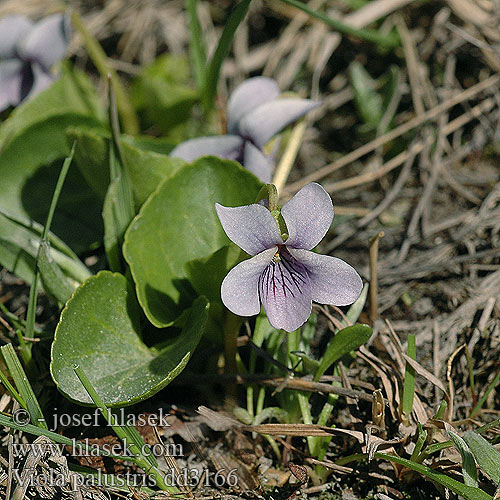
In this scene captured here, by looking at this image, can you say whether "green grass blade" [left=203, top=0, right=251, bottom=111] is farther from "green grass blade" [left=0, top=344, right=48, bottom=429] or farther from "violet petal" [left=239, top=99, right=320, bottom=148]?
"green grass blade" [left=0, top=344, right=48, bottom=429]

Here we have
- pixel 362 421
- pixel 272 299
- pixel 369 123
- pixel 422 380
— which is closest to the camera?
pixel 272 299

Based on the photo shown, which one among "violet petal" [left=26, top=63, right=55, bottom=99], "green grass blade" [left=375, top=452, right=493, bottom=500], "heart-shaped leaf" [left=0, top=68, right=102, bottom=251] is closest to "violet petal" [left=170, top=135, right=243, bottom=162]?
"heart-shaped leaf" [left=0, top=68, right=102, bottom=251]

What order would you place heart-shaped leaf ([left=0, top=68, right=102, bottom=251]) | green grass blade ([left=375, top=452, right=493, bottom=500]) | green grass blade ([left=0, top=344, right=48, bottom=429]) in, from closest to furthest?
1. green grass blade ([left=375, top=452, right=493, bottom=500])
2. green grass blade ([left=0, top=344, right=48, bottom=429])
3. heart-shaped leaf ([left=0, top=68, right=102, bottom=251])

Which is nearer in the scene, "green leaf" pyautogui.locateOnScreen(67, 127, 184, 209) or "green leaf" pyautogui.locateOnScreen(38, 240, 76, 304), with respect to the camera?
"green leaf" pyautogui.locateOnScreen(38, 240, 76, 304)

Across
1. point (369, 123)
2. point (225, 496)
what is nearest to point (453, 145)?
→ point (369, 123)

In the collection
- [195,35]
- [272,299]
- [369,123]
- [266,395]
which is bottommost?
[266,395]

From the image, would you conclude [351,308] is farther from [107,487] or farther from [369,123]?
[369,123]
